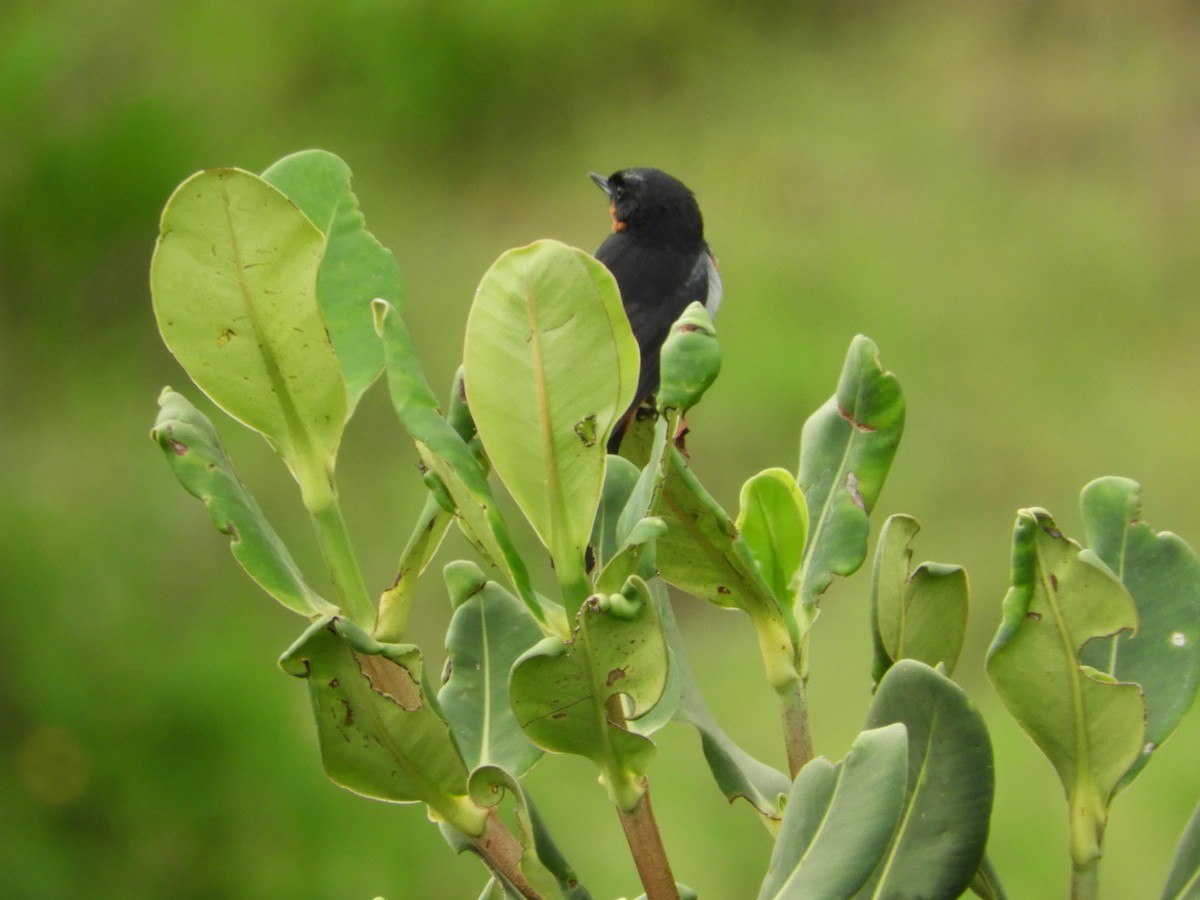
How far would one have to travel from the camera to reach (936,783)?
2.09 ft

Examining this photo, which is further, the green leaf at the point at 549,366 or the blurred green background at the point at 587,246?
the blurred green background at the point at 587,246

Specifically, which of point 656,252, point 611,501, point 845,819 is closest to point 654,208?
point 656,252

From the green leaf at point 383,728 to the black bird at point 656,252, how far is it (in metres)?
2.21

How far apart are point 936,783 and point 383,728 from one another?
0.74 feet

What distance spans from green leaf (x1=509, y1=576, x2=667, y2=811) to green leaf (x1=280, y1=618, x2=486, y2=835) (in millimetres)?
54

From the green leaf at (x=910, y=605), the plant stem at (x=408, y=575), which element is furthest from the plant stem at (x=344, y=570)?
the green leaf at (x=910, y=605)

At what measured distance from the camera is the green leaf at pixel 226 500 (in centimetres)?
65

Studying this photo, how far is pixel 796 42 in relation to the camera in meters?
5.14

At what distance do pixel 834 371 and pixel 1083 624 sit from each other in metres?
3.65

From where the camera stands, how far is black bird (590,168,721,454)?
9.83 feet

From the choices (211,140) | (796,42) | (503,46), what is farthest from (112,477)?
(796,42)

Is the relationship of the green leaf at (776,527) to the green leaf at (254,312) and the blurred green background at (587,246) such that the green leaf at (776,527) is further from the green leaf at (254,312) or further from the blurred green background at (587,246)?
the blurred green background at (587,246)

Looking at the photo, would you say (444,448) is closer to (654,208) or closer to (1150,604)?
(1150,604)

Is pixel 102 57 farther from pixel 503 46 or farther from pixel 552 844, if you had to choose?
pixel 552 844
